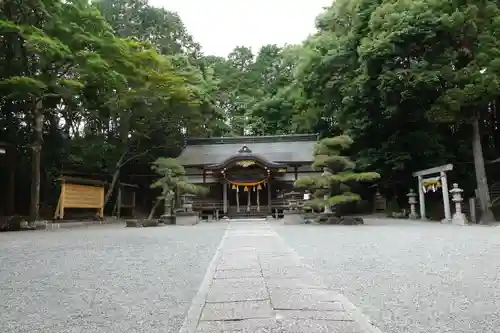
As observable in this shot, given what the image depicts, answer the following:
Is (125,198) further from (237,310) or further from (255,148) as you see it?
(237,310)

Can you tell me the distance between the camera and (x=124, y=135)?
1995cm

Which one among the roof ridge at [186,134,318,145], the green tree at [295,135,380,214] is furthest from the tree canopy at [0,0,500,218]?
the green tree at [295,135,380,214]

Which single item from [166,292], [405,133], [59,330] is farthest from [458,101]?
[59,330]

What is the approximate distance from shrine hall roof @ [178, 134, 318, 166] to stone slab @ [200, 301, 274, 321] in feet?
59.5

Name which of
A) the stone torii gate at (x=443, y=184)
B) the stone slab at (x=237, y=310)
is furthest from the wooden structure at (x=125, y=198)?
the stone slab at (x=237, y=310)

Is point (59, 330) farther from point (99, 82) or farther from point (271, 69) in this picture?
point (271, 69)

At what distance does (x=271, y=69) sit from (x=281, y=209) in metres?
18.2

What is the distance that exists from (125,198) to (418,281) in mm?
18674

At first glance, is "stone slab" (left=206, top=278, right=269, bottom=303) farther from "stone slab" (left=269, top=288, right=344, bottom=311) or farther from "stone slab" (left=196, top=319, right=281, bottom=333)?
"stone slab" (left=196, top=319, right=281, bottom=333)

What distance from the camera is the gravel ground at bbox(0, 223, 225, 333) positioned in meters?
2.76

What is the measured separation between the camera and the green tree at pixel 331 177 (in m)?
12.8

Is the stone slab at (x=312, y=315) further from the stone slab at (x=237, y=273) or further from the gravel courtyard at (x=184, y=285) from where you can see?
the stone slab at (x=237, y=273)

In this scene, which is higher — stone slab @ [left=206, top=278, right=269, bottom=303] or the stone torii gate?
the stone torii gate

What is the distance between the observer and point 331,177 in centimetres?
1294
